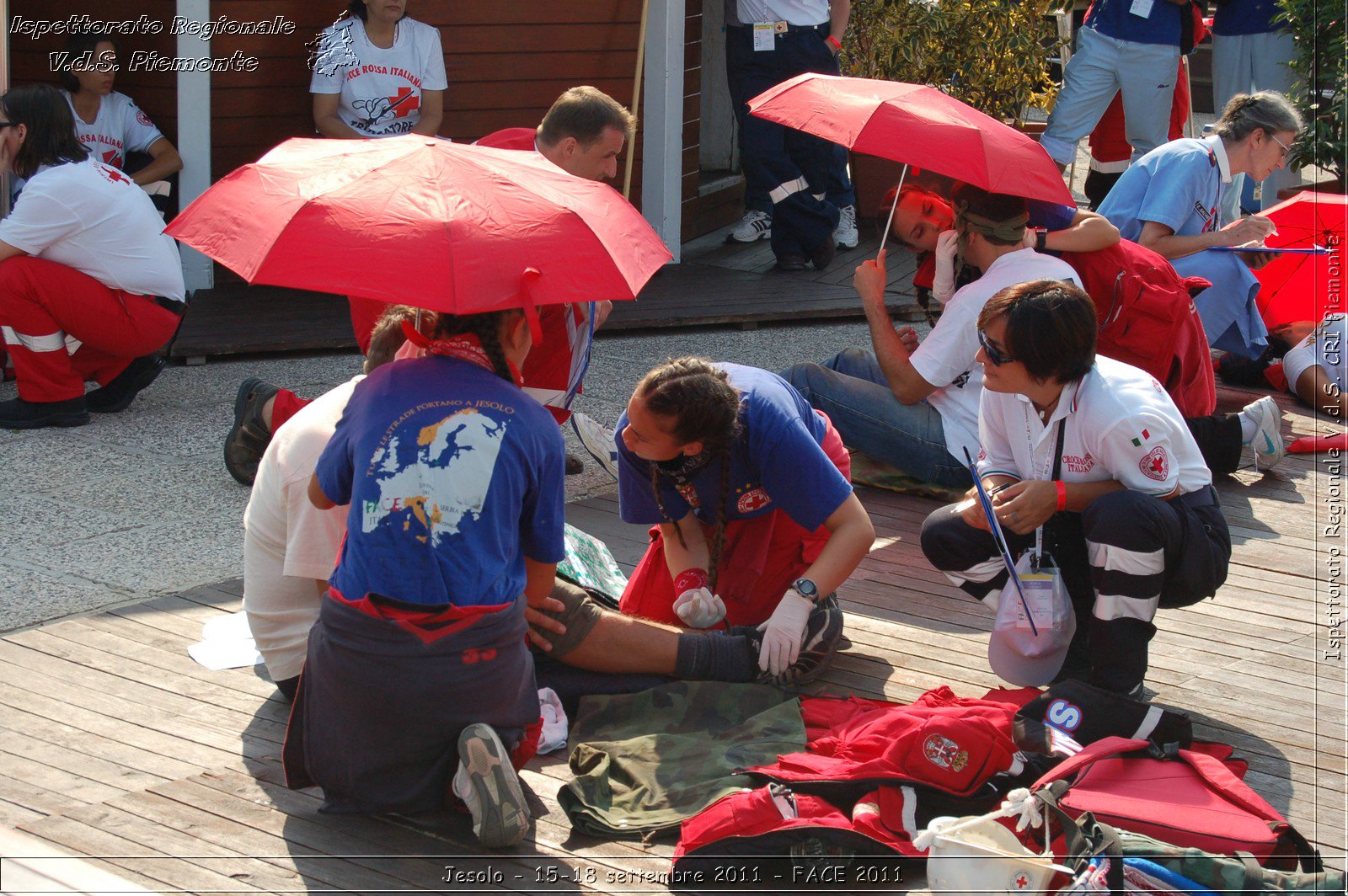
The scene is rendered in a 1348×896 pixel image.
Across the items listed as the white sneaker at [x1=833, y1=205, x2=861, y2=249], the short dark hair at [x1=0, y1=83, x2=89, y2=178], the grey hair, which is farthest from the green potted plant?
the short dark hair at [x1=0, y1=83, x2=89, y2=178]

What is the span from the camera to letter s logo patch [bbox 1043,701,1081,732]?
116 inches

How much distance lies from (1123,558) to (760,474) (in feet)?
2.76

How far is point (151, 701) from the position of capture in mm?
3188

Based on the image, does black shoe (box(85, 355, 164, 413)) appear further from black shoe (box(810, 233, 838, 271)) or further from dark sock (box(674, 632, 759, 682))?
black shoe (box(810, 233, 838, 271))

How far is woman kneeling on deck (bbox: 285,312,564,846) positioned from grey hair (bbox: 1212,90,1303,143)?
3675 mm

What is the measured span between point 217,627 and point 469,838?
1215mm

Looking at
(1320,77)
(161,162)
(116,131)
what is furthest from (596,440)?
(1320,77)

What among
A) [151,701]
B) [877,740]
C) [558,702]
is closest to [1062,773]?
[877,740]

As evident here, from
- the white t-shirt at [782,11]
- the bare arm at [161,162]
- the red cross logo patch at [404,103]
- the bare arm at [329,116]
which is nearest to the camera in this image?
the bare arm at [161,162]

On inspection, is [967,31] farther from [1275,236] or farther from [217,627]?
[217,627]

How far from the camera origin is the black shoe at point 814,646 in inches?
131

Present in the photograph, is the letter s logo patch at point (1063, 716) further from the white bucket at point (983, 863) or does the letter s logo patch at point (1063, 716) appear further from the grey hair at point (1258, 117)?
the grey hair at point (1258, 117)

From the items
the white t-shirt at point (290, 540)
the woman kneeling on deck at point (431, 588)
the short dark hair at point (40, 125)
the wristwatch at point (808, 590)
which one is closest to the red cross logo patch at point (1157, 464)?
the wristwatch at point (808, 590)

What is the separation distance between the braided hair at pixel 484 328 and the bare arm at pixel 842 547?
3.11ft
